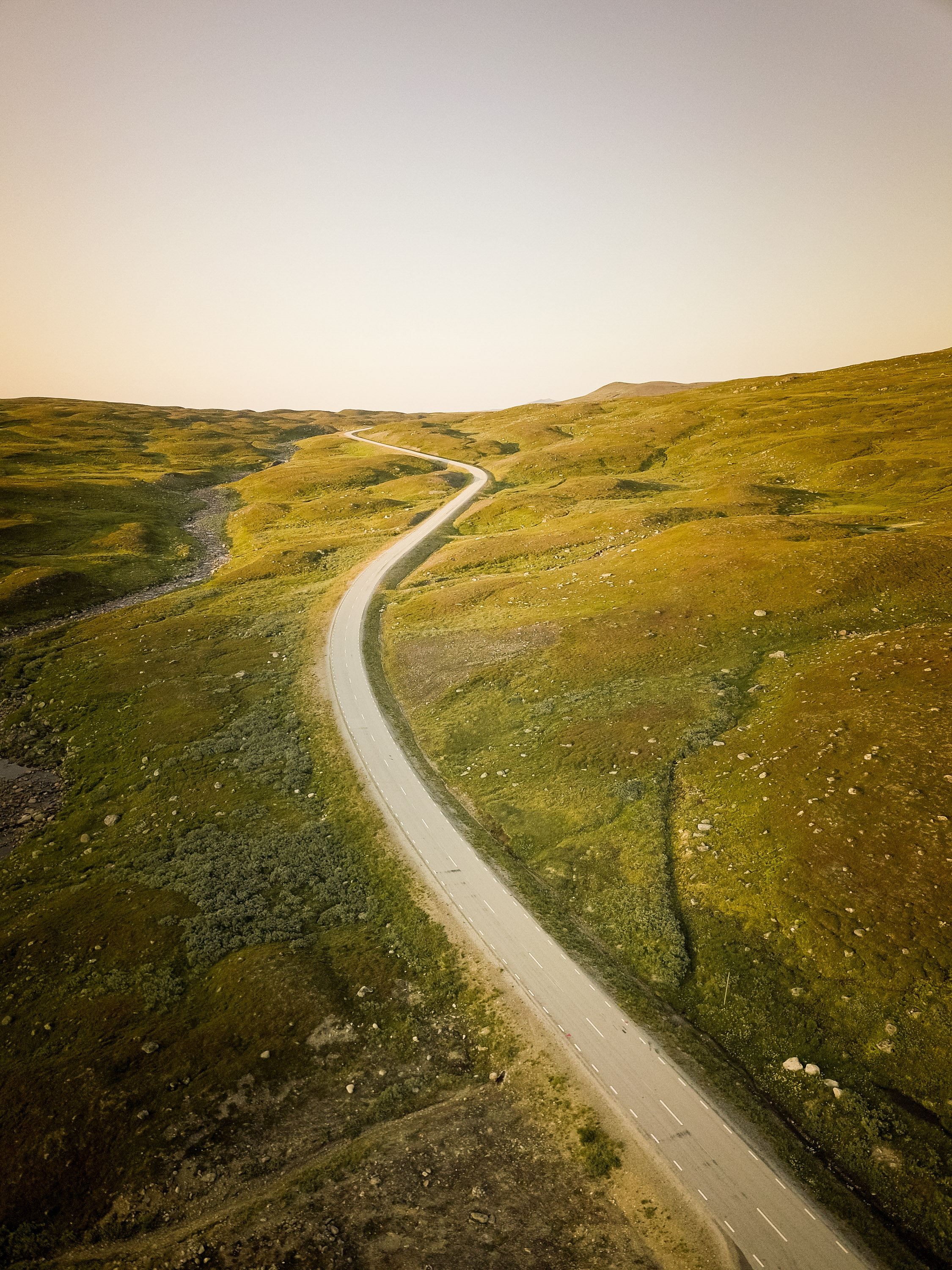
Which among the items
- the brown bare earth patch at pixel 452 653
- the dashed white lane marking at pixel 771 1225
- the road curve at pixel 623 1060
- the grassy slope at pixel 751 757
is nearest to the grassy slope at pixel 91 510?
the grassy slope at pixel 751 757

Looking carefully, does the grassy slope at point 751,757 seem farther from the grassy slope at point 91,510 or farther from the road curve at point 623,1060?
the grassy slope at point 91,510

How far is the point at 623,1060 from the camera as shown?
2011 centimetres

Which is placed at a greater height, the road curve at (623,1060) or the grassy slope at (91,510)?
the grassy slope at (91,510)

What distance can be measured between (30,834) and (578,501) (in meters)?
80.6

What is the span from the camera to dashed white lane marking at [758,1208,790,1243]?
15477 millimetres

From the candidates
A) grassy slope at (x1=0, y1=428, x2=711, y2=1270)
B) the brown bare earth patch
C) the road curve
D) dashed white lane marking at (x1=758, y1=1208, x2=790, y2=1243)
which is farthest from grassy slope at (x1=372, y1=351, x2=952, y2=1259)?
grassy slope at (x1=0, y1=428, x2=711, y2=1270)

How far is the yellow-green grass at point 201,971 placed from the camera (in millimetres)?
18031

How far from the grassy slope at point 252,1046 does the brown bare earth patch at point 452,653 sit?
8.42 m

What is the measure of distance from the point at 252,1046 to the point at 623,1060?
13.0 meters

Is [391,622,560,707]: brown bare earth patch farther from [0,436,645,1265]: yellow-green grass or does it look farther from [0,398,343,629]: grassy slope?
[0,398,343,629]: grassy slope

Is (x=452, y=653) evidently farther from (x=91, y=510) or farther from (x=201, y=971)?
(x=91, y=510)

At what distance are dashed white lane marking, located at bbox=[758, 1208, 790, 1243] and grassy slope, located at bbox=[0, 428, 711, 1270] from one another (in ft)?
6.59

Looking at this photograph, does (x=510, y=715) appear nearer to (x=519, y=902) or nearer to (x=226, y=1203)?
(x=519, y=902)

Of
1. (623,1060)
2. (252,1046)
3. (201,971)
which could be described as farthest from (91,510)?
(623,1060)
